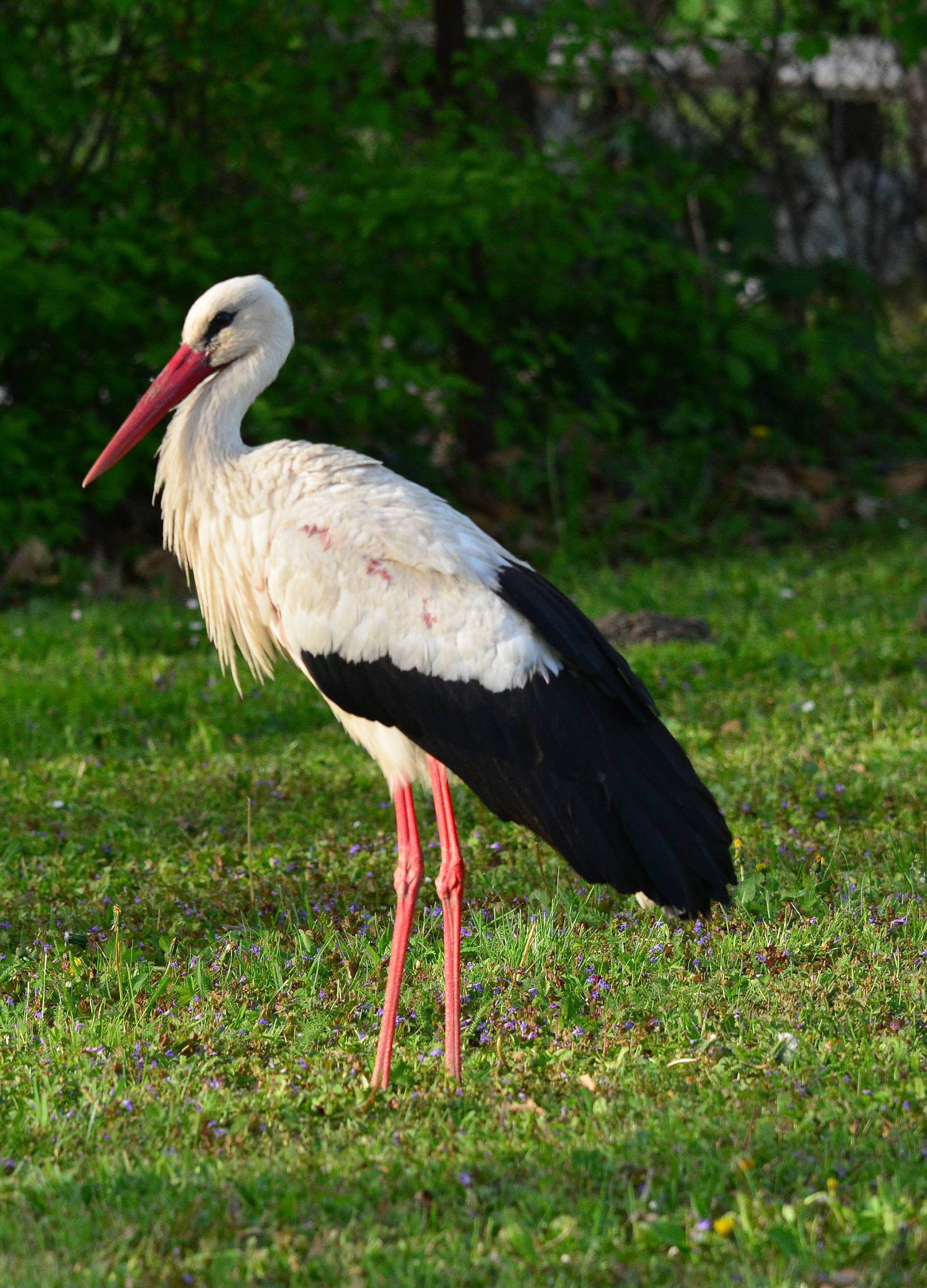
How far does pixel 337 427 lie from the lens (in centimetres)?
846

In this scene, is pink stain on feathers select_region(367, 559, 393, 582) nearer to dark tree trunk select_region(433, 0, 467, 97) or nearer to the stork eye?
the stork eye

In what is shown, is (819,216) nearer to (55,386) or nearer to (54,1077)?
(55,386)

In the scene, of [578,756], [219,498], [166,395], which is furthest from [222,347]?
[578,756]

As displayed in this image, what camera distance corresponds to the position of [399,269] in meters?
8.14

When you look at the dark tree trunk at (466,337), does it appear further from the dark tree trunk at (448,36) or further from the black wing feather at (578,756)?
the black wing feather at (578,756)

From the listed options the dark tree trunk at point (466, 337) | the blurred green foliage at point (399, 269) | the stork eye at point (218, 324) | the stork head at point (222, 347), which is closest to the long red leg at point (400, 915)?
the stork head at point (222, 347)

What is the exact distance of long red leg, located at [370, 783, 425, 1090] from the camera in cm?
322

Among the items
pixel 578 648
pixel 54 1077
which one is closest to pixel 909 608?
pixel 578 648

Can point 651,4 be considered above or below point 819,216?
above

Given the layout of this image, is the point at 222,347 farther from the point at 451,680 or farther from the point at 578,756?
the point at 578,756

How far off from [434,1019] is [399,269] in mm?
5349

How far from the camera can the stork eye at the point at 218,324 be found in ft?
13.4

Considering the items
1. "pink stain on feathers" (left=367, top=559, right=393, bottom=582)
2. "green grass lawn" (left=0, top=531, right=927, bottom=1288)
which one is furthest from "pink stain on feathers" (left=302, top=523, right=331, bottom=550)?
"green grass lawn" (left=0, top=531, right=927, bottom=1288)

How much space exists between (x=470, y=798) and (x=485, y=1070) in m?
1.75
